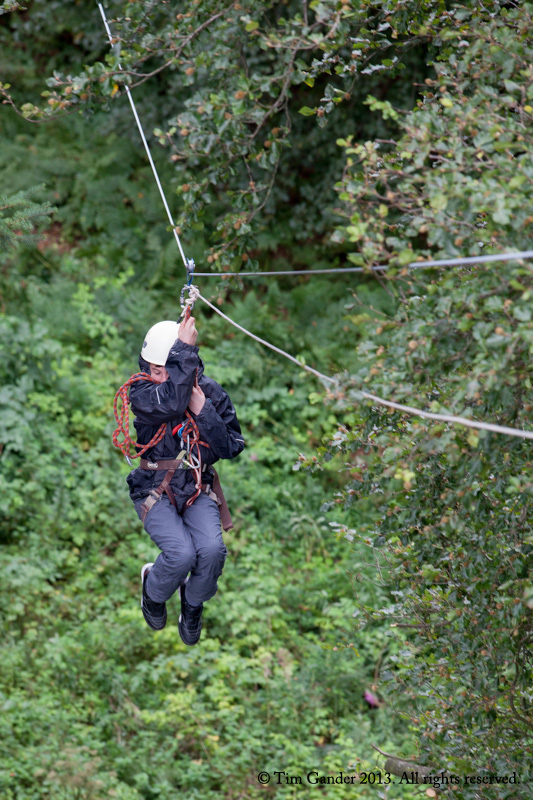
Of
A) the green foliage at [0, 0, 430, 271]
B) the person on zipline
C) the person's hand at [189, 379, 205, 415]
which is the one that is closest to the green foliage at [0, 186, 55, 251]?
the green foliage at [0, 0, 430, 271]

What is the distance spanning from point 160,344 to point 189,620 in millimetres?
1525

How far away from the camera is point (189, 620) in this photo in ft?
14.6

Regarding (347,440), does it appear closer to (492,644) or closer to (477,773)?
(492,644)

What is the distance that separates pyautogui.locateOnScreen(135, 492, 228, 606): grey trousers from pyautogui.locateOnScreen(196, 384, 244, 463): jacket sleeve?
29 cm

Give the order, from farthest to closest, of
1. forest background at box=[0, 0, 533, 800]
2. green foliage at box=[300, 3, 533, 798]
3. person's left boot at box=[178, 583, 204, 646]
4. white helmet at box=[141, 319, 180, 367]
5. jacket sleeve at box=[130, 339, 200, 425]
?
person's left boot at box=[178, 583, 204, 646], white helmet at box=[141, 319, 180, 367], jacket sleeve at box=[130, 339, 200, 425], forest background at box=[0, 0, 533, 800], green foliage at box=[300, 3, 533, 798]

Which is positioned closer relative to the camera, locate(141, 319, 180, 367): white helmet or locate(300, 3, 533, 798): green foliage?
locate(300, 3, 533, 798): green foliage

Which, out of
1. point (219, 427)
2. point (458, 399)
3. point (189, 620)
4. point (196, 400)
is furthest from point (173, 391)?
point (458, 399)

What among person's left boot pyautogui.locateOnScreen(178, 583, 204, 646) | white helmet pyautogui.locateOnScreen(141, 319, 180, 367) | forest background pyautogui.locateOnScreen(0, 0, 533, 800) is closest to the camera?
forest background pyautogui.locateOnScreen(0, 0, 533, 800)

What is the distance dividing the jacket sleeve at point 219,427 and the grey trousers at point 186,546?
29 cm

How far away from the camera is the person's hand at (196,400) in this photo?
3.95 metres

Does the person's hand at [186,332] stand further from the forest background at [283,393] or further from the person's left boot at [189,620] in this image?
the person's left boot at [189,620]

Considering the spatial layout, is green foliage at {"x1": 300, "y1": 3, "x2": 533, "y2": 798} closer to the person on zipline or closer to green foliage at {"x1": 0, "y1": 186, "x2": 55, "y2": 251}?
the person on zipline

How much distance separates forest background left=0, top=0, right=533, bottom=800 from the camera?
266cm

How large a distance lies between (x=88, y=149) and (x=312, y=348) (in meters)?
4.23
